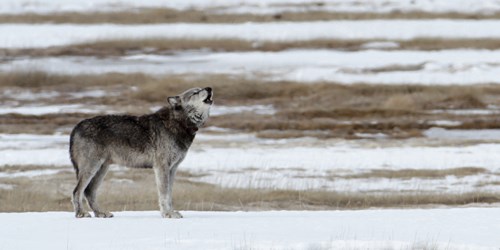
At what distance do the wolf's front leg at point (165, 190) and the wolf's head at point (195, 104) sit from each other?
0.65 m

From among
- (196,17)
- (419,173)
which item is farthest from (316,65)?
(419,173)

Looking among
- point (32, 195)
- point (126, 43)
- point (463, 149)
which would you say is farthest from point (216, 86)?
point (32, 195)

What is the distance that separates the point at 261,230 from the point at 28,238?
2.37 meters

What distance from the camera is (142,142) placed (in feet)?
39.0

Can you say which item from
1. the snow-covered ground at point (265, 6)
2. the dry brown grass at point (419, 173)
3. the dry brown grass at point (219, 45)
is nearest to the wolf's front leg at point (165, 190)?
the dry brown grass at point (419, 173)

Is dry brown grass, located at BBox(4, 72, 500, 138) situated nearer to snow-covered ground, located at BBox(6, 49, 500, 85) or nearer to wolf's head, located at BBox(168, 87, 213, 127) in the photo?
snow-covered ground, located at BBox(6, 49, 500, 85)

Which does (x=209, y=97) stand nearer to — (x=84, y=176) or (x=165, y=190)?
(x=165, y=190)

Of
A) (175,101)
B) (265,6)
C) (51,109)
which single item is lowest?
(51,109)

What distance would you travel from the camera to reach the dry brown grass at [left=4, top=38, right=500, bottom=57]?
38562 mm

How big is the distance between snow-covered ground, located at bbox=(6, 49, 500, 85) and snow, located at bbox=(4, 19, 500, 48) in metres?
2.78

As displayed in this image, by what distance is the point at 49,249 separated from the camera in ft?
32.7

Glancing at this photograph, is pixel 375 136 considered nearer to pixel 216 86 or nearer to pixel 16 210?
pixel 216 86

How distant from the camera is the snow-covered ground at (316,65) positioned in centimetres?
3416

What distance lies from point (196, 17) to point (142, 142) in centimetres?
3411
